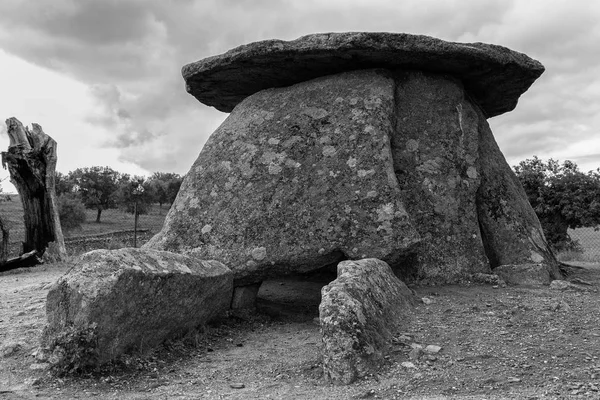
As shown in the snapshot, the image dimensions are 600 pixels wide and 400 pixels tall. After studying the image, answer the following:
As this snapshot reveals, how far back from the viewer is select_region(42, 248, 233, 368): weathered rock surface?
182 inches

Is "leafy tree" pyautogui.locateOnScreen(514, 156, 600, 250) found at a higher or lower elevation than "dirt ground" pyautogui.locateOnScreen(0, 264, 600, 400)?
higher

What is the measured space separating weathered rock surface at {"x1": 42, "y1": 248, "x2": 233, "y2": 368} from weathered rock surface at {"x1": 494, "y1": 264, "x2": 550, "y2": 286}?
14.3 ft

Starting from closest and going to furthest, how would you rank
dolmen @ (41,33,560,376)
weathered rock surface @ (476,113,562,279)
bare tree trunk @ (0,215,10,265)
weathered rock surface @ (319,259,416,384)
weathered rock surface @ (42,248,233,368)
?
weathered rock surface @ (319,259,416,384)
weathered rock surface @ (42,248,233,368)
dolmen @ (41,33,560,376)
weathered rock surface @ (476,113,562,279)
bare tree trunk @ (0,215,10,265)

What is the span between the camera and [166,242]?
7406mm

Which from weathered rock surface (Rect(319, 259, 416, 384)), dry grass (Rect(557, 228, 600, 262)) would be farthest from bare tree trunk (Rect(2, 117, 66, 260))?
dry grass (Rect(557, 228, 600, 262))

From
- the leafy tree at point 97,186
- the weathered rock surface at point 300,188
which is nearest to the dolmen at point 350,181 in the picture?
the weathered rock surface at point 300,188

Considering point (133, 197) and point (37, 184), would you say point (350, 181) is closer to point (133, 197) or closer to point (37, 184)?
point (37, 184)

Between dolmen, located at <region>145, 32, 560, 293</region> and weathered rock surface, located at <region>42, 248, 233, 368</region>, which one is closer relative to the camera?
weathered rock surface, located at <region>42, 248, 233, 368</region>

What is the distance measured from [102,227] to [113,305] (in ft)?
129

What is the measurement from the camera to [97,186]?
50.4 metres

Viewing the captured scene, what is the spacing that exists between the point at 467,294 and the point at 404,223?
113 cm

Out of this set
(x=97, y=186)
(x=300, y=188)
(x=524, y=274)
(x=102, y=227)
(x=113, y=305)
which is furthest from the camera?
(x=97, y=186)

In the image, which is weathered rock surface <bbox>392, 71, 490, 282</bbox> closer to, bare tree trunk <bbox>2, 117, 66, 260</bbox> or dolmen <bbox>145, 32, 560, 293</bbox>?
dolmen <bbox>145, 32, 560, 293</bbox>

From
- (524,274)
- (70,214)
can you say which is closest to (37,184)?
(524,274)
